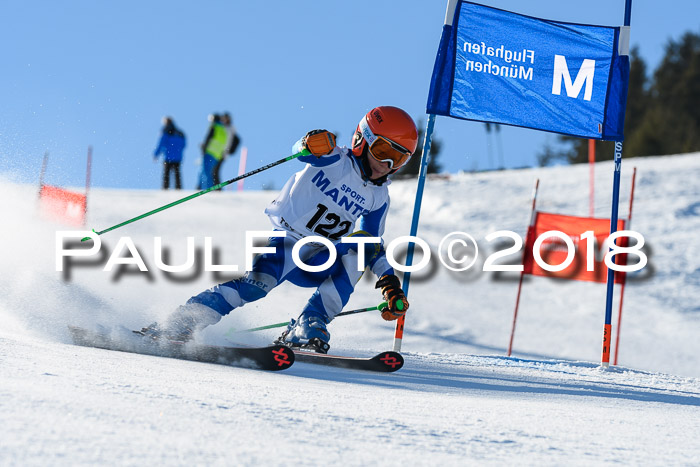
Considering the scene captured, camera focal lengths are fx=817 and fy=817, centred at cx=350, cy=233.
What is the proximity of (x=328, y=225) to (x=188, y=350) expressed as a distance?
48.3 inches

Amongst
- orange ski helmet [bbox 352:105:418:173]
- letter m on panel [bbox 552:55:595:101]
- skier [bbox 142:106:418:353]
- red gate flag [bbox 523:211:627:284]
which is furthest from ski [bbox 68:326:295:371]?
red gate flag [bbox 523:211:627:284]

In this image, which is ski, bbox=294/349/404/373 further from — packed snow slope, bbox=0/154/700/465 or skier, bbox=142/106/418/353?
skier, bbox=142/106/418/353

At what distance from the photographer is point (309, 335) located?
444 centimetres

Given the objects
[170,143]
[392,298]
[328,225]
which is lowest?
[392,298]

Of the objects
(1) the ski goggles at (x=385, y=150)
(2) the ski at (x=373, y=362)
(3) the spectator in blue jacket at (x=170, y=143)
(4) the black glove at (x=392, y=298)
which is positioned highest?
(3) the spectator in blue jacket at (x=170, y=143)

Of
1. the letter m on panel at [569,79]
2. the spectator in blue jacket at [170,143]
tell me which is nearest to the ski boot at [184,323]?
the letter m on panel at [569,79]

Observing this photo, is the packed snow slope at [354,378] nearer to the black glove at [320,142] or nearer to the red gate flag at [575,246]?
the red gate flag at [575,246]

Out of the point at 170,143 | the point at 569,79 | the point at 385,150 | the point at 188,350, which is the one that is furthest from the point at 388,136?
the point at 170,143

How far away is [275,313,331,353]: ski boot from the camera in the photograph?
14.4ft

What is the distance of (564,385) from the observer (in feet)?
14.2

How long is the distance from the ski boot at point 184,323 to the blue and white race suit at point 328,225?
0.38 meters

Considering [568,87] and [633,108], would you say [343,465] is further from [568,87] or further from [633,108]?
[633,108]

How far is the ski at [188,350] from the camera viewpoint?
11.7ft

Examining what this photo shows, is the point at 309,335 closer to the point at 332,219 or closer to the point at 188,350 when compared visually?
the point at 332,219
